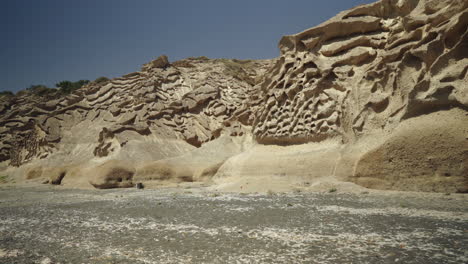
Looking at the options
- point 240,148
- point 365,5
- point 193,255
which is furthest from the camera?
point 240,148

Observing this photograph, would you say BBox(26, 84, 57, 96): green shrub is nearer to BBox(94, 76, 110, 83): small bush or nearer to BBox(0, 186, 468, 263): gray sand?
BBox(94, 76, 110, 83): small bush

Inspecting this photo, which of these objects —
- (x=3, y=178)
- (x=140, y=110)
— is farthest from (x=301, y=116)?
(x=3, y=178)

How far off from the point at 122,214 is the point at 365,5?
13.2 meters

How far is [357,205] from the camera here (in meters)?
7.86

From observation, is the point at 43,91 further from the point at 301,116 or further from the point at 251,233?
the point at 251,233

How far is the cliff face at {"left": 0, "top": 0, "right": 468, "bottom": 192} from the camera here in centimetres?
979

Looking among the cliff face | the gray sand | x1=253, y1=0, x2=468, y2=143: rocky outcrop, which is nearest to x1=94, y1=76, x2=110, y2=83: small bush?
the cliff face

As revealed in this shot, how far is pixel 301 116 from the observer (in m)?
14.5

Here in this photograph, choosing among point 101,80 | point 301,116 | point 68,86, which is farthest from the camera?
point 68,86

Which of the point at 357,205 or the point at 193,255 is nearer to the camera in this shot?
the point at 193,255

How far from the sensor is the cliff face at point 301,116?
32.1 feet

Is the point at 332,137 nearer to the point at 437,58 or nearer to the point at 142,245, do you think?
the point at 437,58

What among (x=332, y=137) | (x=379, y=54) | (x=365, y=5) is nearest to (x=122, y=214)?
(x=332, y=137)

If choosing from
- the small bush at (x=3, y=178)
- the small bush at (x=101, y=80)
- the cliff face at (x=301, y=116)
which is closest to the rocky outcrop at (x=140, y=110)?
the cliff face at (x=301, y=116)
